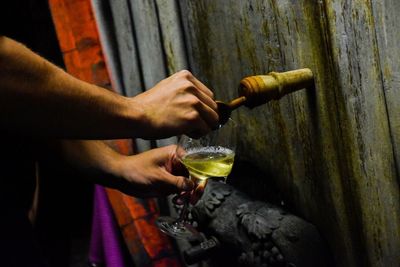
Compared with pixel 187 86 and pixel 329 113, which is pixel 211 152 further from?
pixel 329 113

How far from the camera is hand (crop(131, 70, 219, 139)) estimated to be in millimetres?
1245

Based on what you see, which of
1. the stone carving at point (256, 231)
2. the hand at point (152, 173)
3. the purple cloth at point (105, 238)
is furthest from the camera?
the purple cloth at point (105, 238)

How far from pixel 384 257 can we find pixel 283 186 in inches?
17.5

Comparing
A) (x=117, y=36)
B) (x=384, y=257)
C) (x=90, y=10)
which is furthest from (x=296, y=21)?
(x=90, y=10)

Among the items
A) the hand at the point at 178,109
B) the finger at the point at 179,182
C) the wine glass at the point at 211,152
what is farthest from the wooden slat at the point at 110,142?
the hand at the point at 178,109

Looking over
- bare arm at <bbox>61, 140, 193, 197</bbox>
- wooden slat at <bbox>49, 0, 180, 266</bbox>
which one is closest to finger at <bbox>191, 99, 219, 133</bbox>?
bare arm at <bbox>61, 140, 193, 197</bbox>

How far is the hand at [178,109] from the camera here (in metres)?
1.24

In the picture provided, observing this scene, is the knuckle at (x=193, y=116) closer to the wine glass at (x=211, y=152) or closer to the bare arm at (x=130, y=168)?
the wine glass at (x=211, y=152)

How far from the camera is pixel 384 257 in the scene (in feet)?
4.36

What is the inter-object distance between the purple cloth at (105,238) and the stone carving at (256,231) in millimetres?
976

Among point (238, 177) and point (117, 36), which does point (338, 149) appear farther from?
point (117, 36)

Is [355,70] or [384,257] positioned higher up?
[355,70]

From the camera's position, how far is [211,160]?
135 cm

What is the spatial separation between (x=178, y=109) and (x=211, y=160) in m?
0.19
